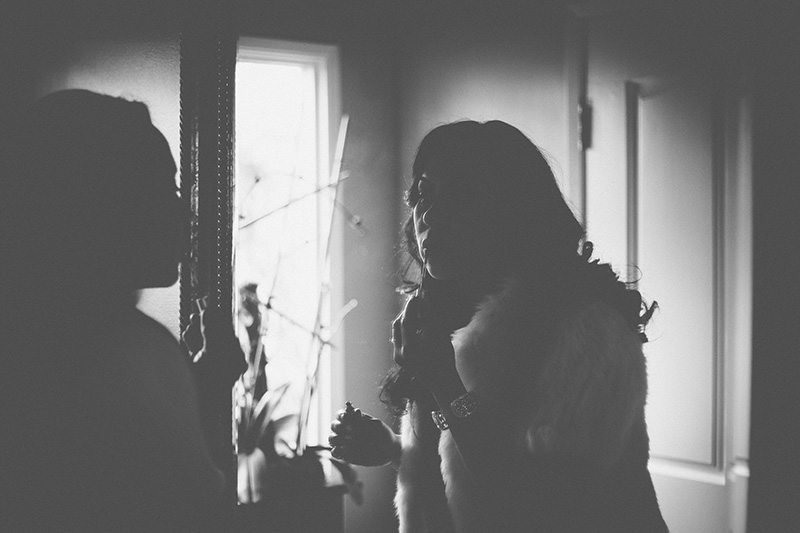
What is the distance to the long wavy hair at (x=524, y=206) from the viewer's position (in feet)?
3.61

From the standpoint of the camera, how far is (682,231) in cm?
174

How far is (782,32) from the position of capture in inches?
57.0

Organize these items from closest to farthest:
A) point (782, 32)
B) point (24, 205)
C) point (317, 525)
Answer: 1. point (24, 205)
2. point (317, 525)
3. point (782, 32)

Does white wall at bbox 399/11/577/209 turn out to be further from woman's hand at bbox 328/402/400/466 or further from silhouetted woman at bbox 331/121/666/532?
woman's hand at bbox 328/402/400/466

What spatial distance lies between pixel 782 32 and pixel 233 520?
1.35 metres

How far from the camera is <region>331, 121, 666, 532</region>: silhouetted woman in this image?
1.02 meters

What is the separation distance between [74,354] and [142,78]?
0.81ft

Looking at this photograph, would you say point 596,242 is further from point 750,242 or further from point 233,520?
point 233,520

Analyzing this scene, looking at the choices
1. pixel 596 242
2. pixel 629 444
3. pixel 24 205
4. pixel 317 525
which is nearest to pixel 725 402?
Answer: pixel 596 242

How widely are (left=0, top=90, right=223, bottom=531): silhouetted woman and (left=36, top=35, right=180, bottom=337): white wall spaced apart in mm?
17

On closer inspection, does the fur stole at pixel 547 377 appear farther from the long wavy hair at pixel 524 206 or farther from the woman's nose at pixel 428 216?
the woman's nose at pixel 428 216

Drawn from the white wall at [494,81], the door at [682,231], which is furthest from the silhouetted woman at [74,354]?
the white wall at [494,81]

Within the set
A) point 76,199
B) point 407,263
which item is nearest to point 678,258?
point 407,263

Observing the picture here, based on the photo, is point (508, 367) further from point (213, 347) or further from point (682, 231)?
point (682, 231)
